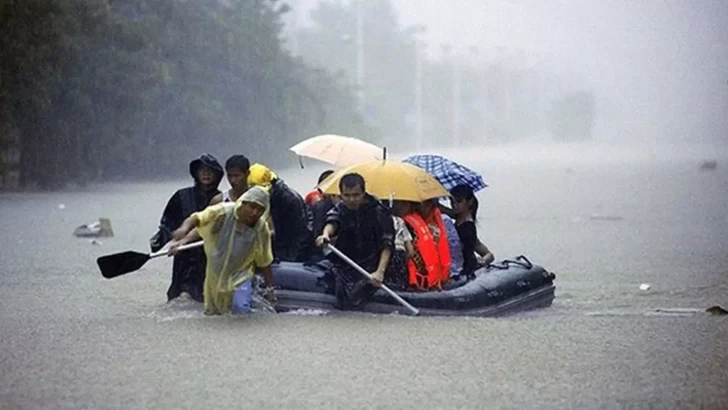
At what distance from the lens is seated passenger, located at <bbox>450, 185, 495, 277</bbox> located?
7.55 m

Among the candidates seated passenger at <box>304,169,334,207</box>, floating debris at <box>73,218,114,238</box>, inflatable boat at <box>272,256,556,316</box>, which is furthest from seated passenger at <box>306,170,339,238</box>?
floating debris at <box>73,218,114,238</box>

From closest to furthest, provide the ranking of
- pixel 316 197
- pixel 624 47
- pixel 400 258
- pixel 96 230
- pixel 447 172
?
pixel 400 258 → pixel 447 172 → pixel 316 197 → pixel 96 230 → pixel 624 47

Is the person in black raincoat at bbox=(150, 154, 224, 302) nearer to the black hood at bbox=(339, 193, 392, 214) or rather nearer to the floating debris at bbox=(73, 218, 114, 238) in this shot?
the black hood at bbox=(339, 193, 392, 214)

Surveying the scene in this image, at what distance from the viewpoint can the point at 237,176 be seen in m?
7.12

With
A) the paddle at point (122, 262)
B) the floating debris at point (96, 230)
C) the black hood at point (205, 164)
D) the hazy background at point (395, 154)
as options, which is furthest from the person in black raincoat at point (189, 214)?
the floating debris at point (96, 230)

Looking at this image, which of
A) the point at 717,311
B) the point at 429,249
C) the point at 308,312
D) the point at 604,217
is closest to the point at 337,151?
the point at 429,249

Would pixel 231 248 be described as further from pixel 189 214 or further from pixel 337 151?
pixel 337 151

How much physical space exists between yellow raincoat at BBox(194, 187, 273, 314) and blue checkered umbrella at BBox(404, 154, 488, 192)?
157cm

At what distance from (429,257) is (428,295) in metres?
0.24

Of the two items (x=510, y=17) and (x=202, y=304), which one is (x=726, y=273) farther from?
(x=510, y=17)

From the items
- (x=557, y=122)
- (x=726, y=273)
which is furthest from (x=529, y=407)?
(x=557, y=122)

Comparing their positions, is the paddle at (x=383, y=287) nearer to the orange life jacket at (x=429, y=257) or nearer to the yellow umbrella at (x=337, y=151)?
the orange life jacket at (x=429, y=257)

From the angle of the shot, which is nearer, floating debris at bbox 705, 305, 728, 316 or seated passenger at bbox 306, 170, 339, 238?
floating debris at bbox 705, 305, 728, 316

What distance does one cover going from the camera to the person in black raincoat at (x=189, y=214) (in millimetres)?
7270
